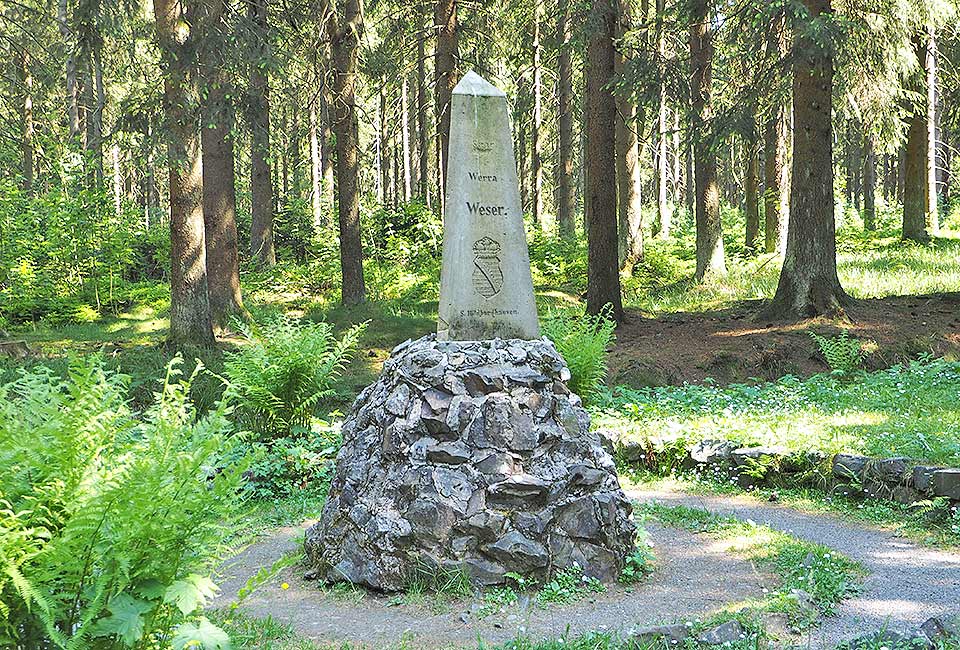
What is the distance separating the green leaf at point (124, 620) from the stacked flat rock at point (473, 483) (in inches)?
109

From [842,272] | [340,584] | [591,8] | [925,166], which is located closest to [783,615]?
[340,584]

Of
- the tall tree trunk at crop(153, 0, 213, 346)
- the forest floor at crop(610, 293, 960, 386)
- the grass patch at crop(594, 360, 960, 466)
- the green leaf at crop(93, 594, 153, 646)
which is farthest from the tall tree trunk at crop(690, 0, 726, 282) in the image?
the green leaf at crop(93, 594, 153, 646)

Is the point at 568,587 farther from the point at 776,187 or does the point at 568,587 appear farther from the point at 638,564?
the point at 776,187

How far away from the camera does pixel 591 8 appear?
13.6 m

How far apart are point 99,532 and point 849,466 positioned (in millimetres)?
6392

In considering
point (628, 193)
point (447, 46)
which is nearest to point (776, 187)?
point (628, 193)

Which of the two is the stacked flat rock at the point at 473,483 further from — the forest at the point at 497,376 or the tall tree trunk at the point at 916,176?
the tall tree trunk at the point at 916,176

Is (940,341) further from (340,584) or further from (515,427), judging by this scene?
(340,584)

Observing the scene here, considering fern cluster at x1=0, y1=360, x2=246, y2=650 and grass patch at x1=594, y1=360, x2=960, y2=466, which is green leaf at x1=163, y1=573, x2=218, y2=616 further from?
grass patch at x1=594, y1=360, x2=960, y2=466

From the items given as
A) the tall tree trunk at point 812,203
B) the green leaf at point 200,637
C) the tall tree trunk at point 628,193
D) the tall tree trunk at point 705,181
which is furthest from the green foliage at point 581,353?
the tall tree trunk at point 628,193

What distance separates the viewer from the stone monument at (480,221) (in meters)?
6.53

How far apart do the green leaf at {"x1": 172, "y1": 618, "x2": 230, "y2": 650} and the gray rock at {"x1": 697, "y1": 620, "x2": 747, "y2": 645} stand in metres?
2.32

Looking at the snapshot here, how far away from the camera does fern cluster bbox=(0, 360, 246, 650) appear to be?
2818mm

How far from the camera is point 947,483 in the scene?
6625 mm
